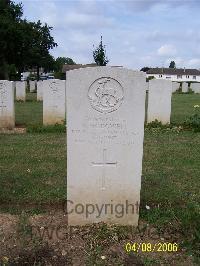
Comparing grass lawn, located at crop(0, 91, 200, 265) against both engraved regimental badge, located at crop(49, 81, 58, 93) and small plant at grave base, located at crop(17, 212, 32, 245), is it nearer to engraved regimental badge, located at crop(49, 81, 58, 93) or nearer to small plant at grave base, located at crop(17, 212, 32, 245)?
small plant at grave base, located at crop(17, 212, 32, 245)

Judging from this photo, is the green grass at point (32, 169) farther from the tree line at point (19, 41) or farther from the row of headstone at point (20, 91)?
the tree line at point (19, 41)

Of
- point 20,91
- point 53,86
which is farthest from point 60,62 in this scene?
point 53,86

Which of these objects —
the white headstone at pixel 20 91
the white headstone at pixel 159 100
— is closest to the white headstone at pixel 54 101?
the white headstone at pixel 159 100

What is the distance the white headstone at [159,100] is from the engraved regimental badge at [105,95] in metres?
8.40

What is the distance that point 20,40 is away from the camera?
44.2 metres

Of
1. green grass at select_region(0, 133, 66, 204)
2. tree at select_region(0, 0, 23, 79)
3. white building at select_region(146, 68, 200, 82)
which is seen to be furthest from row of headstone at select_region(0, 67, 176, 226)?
white building at select_region(146, 68, 200, 82)

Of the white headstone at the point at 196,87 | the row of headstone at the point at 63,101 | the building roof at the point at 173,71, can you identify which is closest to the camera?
the row of headstone at the point at 63,101

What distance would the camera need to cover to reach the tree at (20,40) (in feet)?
141

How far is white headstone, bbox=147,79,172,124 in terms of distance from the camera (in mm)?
12758

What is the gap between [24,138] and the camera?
10.6 meters

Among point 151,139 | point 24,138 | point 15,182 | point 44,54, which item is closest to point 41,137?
point 24,138

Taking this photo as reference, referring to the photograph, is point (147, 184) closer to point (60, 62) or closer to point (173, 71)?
point (60, 62)
